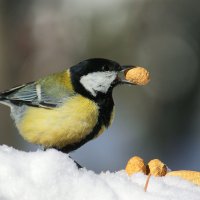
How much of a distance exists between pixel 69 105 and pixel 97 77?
13 cm

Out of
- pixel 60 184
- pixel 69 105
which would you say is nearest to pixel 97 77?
pixel 69 105

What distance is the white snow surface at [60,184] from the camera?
955 mm

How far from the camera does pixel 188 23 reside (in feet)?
15.6

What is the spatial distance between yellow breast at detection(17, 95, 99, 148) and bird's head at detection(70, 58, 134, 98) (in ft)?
0.15

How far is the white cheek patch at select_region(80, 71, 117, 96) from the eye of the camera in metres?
1.74

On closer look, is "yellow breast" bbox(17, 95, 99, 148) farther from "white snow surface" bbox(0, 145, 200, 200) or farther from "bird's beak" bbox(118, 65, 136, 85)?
"white snow surface" bbox(0, 145, 200, 200)

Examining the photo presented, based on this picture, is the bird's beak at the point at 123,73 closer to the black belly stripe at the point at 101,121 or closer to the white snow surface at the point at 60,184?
the black belly stripe at the point at 101,121

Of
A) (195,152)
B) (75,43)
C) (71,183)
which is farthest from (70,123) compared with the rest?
A: (75,43)

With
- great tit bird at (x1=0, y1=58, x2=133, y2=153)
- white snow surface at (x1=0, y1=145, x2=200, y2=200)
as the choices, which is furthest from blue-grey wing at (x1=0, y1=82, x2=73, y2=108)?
white snow surface at (x1=0, y1=145, x2=200, y2=200)

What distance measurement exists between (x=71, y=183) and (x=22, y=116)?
828 millimetres

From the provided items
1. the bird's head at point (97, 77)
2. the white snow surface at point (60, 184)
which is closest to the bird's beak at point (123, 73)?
the bird's head at point (97, 77)

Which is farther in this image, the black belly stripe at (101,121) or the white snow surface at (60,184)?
the black belly stripe at (101,121)

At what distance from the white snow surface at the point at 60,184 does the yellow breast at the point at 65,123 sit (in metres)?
0.62

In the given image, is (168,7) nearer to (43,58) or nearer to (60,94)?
(43,58)
